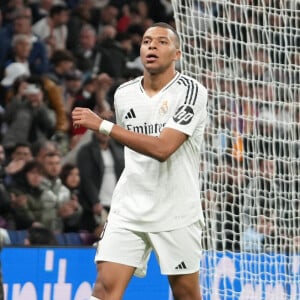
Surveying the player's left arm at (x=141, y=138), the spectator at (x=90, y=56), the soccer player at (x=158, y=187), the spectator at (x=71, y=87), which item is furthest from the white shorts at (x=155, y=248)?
the spectator at (x=90, y=56)

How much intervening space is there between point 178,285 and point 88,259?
205 centimetres

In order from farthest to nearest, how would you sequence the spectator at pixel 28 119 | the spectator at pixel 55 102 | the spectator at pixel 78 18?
the spectator at pixel 78 18, the spectator at pixel 55 102, the spectator at pixel 28 119

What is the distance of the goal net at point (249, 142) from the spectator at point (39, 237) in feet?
4.79

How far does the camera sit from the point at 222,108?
816 cm

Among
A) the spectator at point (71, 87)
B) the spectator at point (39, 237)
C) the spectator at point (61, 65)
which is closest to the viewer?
the spectator at point (39, 237)

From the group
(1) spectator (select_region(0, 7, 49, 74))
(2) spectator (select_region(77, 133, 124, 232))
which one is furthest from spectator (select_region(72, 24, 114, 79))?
(2) spectator (select_region(77, 133, 124, 232))

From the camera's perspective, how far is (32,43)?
11516 mm

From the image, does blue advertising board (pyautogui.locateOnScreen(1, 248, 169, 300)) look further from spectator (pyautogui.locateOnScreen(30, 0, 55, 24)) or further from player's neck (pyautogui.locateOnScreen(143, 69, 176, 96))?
spectator (pyautogui.locateOnScreen(30, 0, 55, 24))

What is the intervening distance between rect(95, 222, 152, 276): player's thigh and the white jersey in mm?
50

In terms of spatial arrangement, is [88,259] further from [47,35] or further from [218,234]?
[47,35]

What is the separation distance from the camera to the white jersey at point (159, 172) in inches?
236

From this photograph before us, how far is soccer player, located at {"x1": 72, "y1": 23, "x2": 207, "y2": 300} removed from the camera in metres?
5.95

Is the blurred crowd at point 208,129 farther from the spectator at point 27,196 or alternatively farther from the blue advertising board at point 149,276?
the blue advertising board at point 149,276

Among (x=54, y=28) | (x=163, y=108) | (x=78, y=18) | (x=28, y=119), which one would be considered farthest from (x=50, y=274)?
(x=78, y=18)
